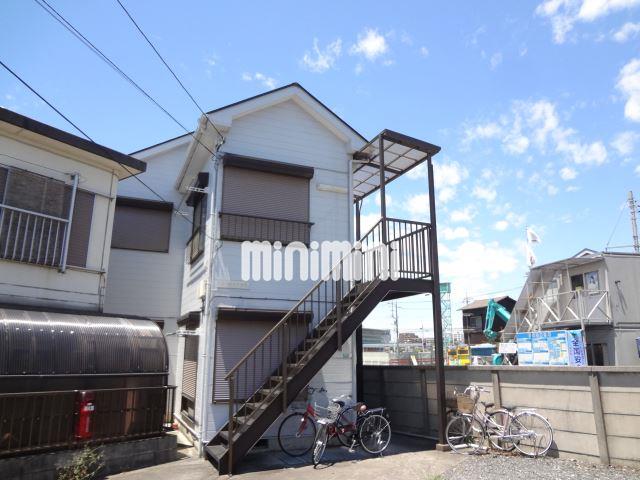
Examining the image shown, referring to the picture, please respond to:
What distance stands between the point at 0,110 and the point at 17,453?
17.2 ft

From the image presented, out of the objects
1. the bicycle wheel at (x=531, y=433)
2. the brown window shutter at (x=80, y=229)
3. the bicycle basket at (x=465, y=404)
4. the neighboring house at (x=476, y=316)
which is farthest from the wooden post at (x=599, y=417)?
the neighboring house at (x=476, y=316)

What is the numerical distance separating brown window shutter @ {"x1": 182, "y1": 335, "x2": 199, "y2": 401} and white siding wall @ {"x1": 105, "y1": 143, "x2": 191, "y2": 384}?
42.4 inches

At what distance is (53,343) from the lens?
6473 mm

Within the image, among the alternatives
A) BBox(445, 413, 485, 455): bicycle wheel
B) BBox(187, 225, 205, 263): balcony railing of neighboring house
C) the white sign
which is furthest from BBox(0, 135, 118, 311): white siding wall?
the white sign

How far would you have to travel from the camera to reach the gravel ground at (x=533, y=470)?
582cm

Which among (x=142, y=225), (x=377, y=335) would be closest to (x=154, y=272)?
(x=142, y=225)

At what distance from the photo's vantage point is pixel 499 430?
7.32m

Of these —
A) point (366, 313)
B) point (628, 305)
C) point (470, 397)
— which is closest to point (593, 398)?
point (470, 397)

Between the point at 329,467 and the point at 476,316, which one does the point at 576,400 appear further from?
the point at 476,316

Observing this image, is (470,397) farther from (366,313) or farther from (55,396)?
(55,396)

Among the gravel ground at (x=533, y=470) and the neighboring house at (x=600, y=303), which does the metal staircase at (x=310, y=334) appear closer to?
the gravel ground at (x=533, y=470)

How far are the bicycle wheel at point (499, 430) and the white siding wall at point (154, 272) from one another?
7485mm

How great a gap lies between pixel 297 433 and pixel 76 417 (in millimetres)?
3681

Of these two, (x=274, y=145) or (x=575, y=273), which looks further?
(x=575, y=273)
